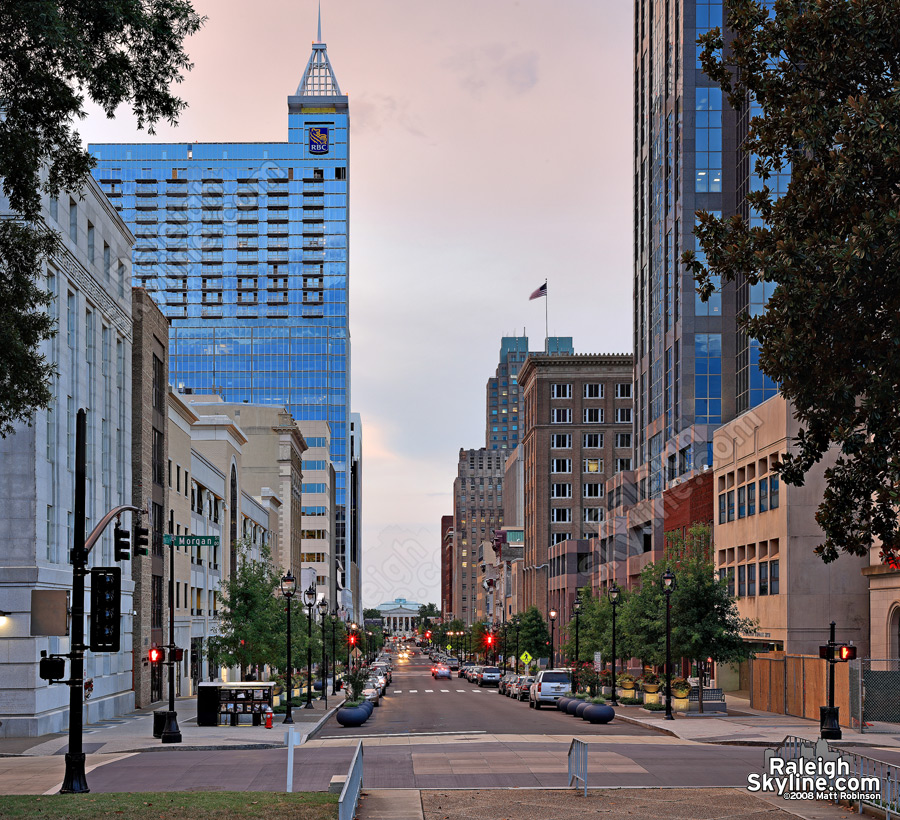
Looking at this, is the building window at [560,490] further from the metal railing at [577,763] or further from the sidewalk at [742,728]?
the metal railing at [577,763]

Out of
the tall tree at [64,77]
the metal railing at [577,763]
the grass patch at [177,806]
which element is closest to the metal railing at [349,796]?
the grass patch at [177,806]

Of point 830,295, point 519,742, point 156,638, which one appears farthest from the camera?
point 156,638

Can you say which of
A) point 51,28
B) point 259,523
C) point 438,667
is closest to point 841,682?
point 51,28

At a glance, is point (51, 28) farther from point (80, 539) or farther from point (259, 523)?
point (259, 523)

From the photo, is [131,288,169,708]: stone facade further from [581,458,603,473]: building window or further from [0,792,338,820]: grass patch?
[581,458,603,473]: building window

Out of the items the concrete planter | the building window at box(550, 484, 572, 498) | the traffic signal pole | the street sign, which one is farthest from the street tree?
the building window at box(550, 484, 572, 498)

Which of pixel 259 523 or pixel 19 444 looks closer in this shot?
pixel 19 444

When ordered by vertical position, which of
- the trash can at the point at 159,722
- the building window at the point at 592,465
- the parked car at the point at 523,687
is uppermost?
the building window at the point at 592,465

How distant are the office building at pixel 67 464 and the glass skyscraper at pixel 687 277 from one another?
153 feet

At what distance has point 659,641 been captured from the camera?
5266 cm

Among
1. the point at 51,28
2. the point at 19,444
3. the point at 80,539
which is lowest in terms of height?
the point at 80,539

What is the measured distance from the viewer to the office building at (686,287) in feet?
295

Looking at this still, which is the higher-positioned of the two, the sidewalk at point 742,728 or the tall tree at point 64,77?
the tall tree at point 64,77

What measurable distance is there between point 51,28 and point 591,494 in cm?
14911
